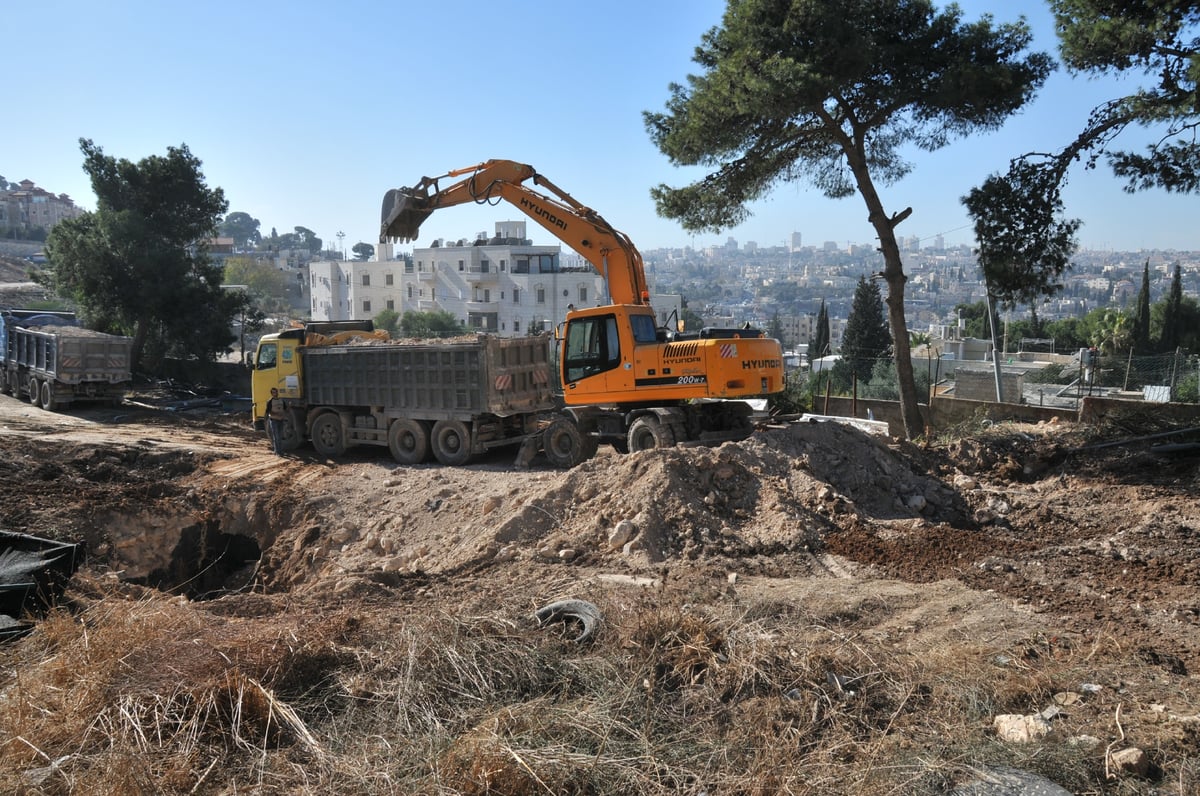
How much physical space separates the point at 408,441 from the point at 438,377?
5.10 ft

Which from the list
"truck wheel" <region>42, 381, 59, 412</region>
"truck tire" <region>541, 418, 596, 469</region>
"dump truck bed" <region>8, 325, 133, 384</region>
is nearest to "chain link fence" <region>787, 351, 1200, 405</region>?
"truck tire" <region>541, 418, 596, 469</region>

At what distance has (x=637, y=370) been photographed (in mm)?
13695

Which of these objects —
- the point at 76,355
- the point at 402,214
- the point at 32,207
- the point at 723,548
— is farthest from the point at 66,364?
the point at 32,207

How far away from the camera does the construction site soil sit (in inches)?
222

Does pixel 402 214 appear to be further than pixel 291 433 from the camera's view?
No

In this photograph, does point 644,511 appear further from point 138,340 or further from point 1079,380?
point 138,340

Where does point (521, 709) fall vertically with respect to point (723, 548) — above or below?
above

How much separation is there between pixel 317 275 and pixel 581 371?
5935 centimetres

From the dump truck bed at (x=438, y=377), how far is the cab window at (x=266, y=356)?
98 cm

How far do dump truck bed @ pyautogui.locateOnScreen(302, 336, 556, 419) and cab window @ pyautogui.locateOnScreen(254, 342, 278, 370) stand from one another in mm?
985

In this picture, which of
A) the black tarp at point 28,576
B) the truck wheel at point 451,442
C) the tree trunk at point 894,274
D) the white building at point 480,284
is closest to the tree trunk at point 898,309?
the tree trunk at point 894,274

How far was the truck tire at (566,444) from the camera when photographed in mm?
14344

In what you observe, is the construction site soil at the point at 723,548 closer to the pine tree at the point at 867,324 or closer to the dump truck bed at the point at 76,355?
the dump truck bed at the point at 76,355

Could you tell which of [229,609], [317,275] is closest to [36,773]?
[229,609]
